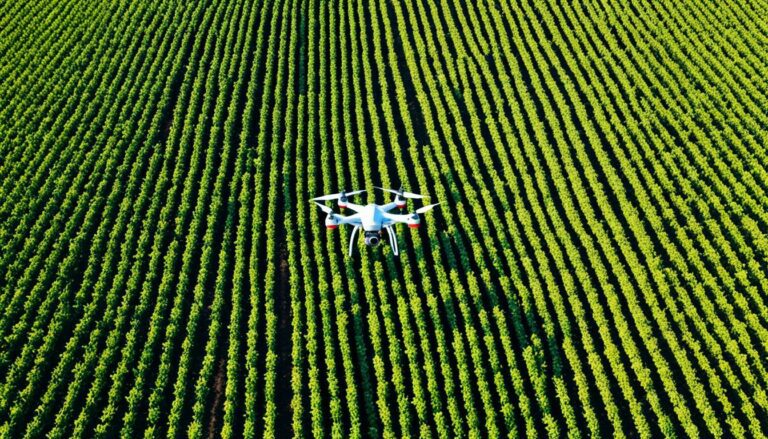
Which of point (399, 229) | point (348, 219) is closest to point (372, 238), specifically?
point (348, 219)

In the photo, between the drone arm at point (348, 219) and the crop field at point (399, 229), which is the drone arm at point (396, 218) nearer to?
the drone arm at point (348, 219)

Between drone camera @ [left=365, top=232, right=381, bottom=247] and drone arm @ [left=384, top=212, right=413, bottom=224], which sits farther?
drone camera @ [left=365, top=232, right=381, bottom=247]

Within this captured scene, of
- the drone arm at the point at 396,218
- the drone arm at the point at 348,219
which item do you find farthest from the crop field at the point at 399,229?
the drone arm at the point at 396,218

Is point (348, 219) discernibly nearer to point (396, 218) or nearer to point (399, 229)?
point (396, 218)

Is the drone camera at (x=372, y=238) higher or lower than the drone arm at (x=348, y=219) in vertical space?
lower

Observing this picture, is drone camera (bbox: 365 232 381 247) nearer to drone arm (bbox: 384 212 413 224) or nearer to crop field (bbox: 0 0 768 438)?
drone arm (bbox: 384 212 413 224)

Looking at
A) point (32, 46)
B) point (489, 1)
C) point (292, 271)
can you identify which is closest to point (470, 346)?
point (292, 271)

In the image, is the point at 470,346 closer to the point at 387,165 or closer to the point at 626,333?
the point at 626,333

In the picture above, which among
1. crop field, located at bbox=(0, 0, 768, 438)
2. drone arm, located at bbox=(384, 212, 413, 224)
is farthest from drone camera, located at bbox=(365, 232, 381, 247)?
crop field, located at bbox=(0, 0, 768, 438)
